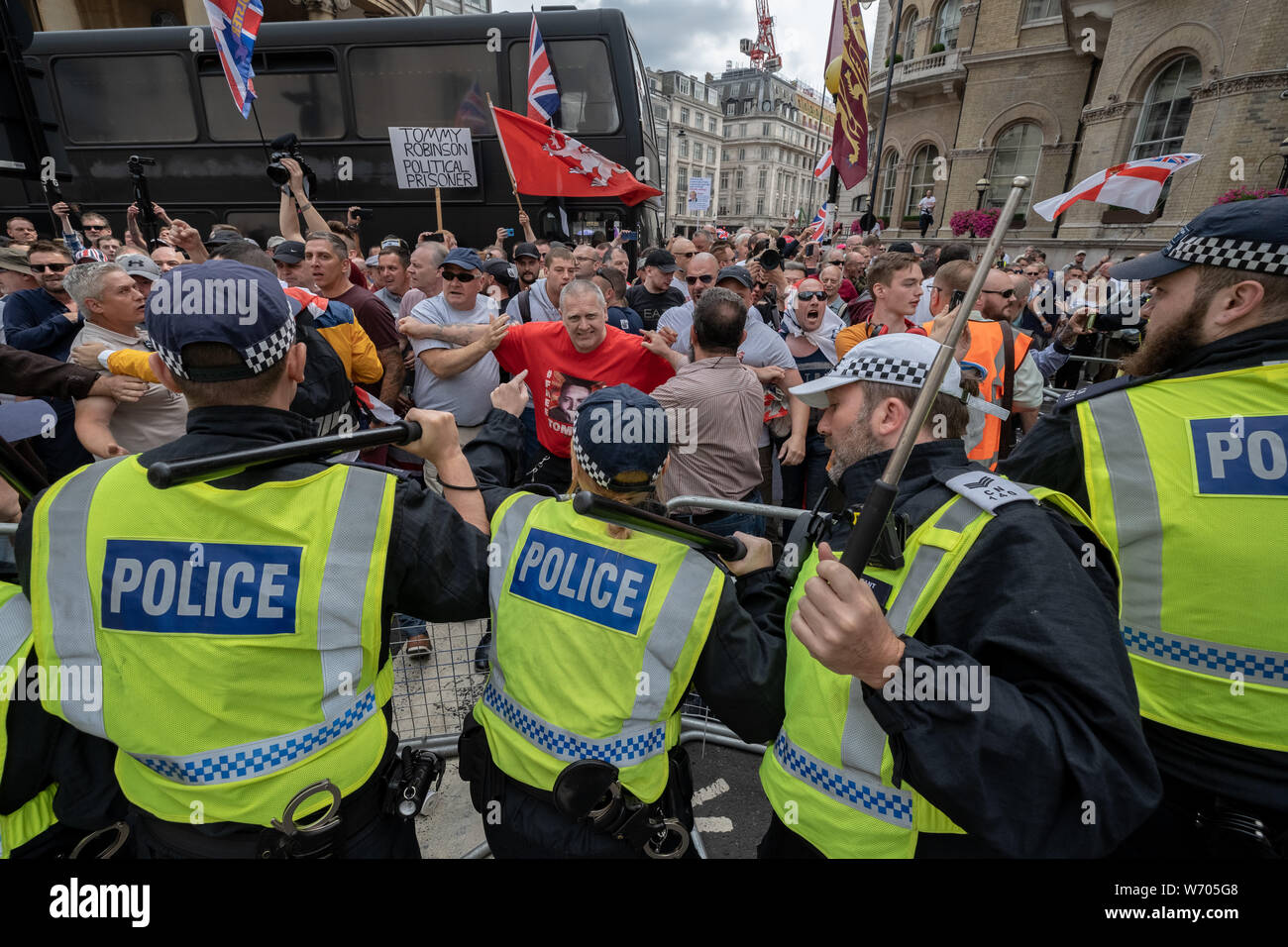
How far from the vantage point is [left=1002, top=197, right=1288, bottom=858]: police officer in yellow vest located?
1.41 m

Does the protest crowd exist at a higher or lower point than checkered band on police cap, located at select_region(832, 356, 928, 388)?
lower

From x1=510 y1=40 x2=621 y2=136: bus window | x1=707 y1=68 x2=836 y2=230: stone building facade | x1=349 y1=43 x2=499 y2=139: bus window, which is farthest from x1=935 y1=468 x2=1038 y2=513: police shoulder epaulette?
x1=707 y1=68 x2=836 y2=230: stone building facade

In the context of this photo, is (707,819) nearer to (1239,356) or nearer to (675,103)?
(1239,356)

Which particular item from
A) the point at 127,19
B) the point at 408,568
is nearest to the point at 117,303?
the point at 408,568

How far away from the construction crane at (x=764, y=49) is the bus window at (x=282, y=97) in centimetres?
9264

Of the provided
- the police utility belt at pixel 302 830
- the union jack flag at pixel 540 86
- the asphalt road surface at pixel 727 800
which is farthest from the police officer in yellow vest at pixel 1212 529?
the union jack flag at pixel 540 86

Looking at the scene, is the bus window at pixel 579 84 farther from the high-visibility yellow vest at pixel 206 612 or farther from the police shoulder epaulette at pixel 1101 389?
the high-visibility yellow vest at pixel 206 612

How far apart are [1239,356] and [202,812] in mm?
2737

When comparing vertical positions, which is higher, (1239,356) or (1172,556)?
(1239,356)

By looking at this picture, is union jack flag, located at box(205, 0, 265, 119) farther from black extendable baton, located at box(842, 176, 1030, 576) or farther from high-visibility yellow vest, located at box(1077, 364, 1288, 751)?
high-visibility yellow vest, located at box(1077, 364, 1288, 751)

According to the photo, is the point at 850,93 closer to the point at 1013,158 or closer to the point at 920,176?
the point at 1013,158

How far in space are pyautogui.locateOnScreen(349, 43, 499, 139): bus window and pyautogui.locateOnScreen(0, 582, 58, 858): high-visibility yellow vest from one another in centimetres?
872

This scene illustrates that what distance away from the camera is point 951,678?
108 centimetres

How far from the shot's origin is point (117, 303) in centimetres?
313
